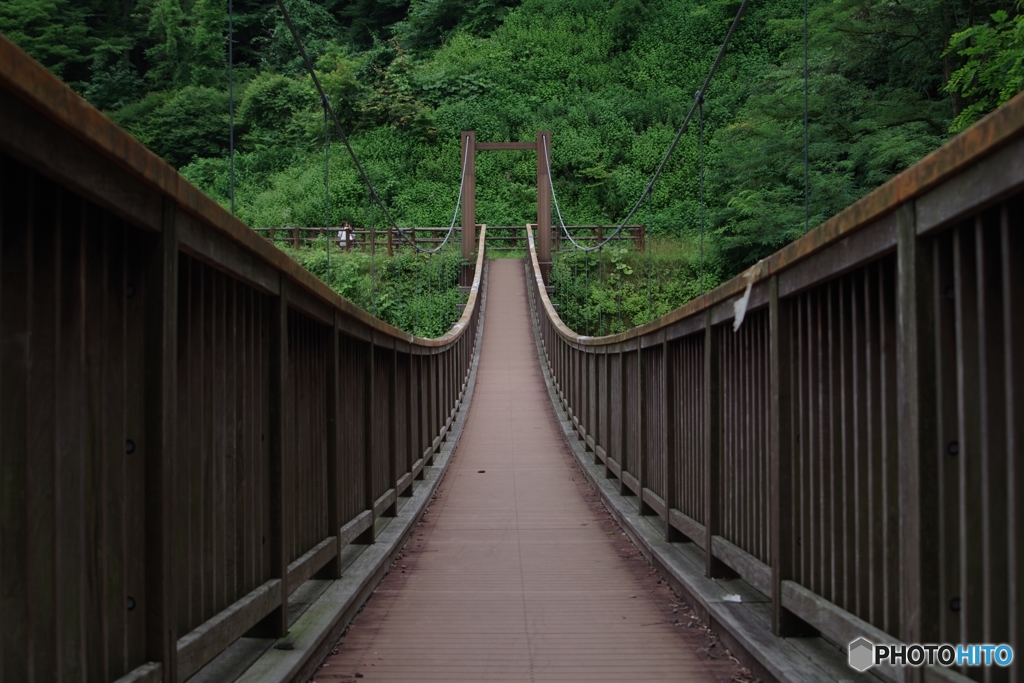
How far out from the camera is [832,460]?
2.73m

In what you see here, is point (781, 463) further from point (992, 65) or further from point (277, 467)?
point (992, 65)

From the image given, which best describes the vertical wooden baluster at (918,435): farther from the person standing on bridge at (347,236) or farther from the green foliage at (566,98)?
the person standing on bridge at (347,236)

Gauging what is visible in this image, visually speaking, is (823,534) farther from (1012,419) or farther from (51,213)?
(51,213)

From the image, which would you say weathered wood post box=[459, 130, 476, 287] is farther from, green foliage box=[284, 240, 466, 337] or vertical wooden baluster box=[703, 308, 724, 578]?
vertical wooden baluster box=[703, 308, 724, 578]

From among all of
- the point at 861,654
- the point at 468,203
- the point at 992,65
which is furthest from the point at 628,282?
the point at 861,654

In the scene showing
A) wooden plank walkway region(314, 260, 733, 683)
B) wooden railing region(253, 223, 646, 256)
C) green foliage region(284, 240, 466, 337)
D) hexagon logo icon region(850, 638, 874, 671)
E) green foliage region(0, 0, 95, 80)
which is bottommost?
wooden plank walkway region(314, 260, 733, 683)

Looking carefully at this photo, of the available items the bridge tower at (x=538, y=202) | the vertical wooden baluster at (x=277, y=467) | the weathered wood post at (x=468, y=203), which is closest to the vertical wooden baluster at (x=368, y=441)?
the vertical wooden baluster at (x=277, y=467)

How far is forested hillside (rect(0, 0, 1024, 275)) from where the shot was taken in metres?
8.90

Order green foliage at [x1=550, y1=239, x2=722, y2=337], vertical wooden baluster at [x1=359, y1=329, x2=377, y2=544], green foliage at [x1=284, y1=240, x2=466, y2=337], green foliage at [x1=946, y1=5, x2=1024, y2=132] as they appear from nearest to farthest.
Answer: vertical wooden baluster at [x1=359, y1=329, x2=377, y2=544], green foliage at [x1=946, y1=5, x2=1024, y2=132], green foliage at [x1=284, y1=240, x2=466, y2=337], green foliage at [x1=550, y1=239, x2=722, y2=337]

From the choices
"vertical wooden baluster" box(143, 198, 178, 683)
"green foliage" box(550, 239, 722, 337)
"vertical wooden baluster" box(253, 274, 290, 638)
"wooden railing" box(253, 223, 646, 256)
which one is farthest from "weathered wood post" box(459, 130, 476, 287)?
"vertical wooden baluster" box(143, 198, 178, 683)

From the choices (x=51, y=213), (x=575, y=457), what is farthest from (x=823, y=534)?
(x=575, y=457)

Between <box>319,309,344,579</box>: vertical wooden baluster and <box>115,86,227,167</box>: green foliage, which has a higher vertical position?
<box>115,86,227,167</box>: green foliage

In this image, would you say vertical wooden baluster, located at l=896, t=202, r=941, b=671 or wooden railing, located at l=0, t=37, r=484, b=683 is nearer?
wooden railing, located at l=0, t=37, r=484, b=683

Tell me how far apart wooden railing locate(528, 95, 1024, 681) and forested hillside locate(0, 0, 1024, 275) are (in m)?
2.28
